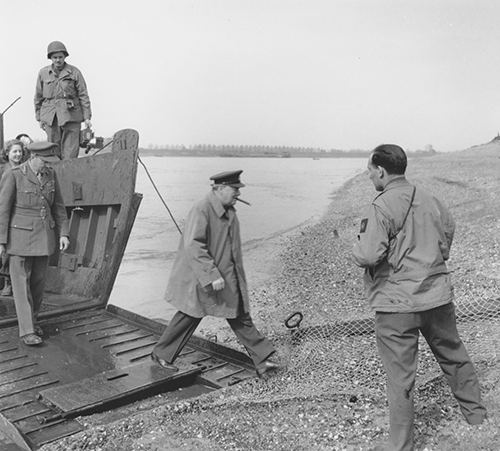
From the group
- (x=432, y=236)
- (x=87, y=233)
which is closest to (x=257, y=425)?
(x=432, y=236)

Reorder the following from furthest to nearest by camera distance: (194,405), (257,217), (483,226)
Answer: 1. (257,217)
2. (483,226)
3. (194,405)

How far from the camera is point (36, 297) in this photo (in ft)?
18.5

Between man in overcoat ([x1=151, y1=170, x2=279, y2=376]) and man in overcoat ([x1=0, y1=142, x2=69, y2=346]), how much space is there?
1.60m

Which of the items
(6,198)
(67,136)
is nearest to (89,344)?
(6,198)

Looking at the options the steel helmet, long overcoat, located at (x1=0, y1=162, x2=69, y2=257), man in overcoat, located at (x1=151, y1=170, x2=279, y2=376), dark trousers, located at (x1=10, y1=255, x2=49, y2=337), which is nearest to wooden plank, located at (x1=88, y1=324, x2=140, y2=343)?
dark trousers, located at (x1=10, y1=255, x2=49, y2=337)

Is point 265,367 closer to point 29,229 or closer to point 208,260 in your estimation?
point 208,260

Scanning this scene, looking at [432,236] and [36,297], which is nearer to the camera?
[432,236]

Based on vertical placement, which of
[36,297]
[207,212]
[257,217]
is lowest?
[257,217]

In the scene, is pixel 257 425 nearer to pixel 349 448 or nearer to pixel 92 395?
pixel 349 448

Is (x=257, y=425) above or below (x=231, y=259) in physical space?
below

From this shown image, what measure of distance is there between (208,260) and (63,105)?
4324 mm

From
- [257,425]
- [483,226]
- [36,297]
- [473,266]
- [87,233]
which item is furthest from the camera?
[483,226]

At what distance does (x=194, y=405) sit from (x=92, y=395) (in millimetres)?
804

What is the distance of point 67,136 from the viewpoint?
25.8 feet
